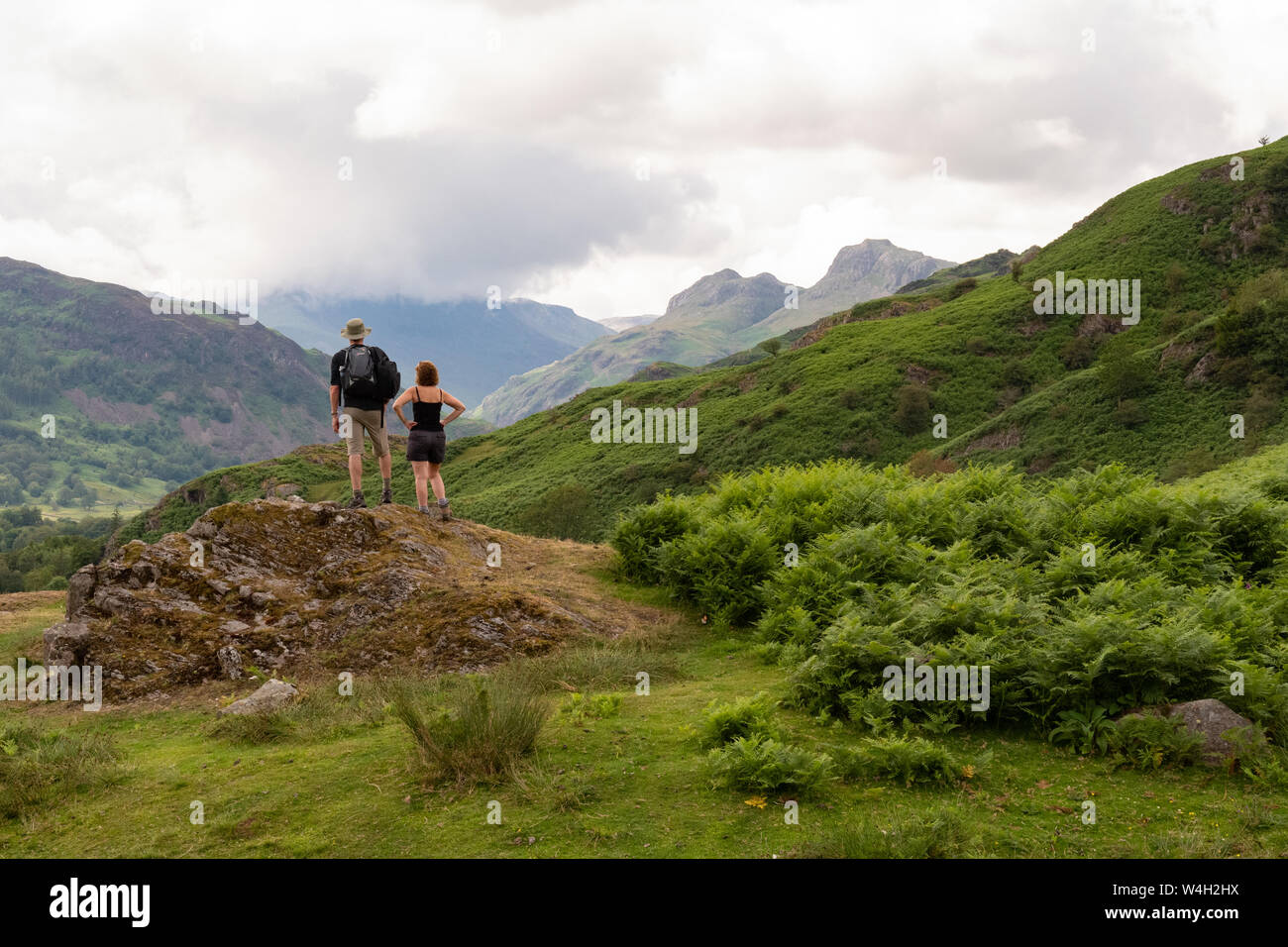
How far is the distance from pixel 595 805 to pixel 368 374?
403 inches

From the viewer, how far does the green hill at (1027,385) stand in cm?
5531

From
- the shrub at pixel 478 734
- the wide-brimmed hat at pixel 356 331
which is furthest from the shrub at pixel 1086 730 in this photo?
the wide-brimmed hat at pixel 356 331

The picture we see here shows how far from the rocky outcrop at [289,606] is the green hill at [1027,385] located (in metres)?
35.5

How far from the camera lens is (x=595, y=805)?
639 centimetres

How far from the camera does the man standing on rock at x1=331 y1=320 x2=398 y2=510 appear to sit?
1429cm

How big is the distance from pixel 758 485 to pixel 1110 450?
4875 centimetres

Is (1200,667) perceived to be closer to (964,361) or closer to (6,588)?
(964,361)

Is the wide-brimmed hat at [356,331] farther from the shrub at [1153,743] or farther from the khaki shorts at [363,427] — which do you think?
the shrub at [1153,743]

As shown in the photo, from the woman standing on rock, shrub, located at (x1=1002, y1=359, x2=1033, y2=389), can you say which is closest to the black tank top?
the woman standing on rock

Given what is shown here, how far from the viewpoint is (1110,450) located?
54.6 m

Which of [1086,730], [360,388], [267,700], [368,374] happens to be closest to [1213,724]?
[1086,730]

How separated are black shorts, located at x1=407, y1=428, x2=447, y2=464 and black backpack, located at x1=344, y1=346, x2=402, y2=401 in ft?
3.02
